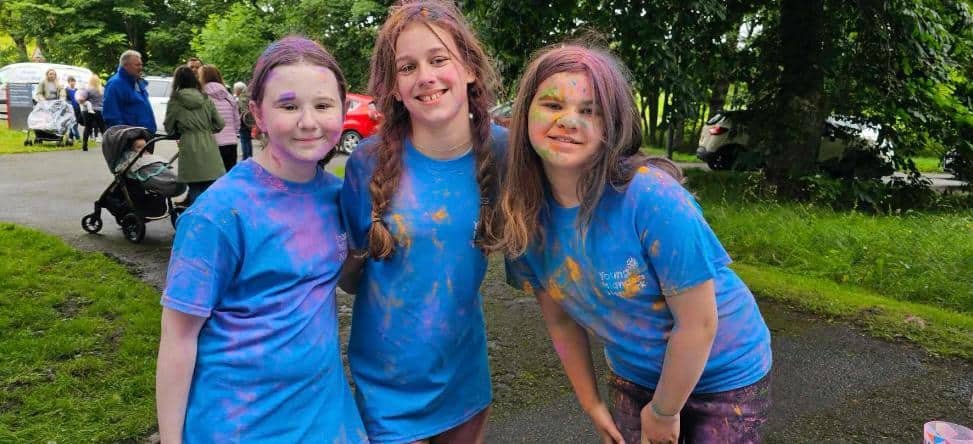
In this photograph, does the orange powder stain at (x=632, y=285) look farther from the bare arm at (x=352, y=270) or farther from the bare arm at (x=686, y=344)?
the bare arm at (x=352, y=270)

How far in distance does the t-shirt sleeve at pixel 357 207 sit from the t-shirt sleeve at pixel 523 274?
0.41m

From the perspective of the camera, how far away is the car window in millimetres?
18766

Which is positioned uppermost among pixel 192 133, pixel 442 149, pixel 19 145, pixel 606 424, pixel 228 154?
pixel 442 149

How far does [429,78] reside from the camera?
6.15ft

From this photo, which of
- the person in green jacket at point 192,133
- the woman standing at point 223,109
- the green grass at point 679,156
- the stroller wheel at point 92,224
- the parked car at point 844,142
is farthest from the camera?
the green grass at point 679,156

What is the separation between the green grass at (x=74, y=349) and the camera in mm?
3352

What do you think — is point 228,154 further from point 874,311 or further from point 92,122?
point 92,122

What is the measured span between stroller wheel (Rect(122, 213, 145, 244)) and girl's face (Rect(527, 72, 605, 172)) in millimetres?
6410

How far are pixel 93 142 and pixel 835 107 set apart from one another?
55.1 ft

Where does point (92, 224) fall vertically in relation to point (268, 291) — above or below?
below

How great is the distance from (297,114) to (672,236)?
969 millimetres

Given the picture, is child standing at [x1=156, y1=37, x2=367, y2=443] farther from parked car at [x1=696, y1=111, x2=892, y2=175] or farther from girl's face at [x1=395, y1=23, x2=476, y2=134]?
parked car at [x1=696, y1=111, x2=892, y2=175]

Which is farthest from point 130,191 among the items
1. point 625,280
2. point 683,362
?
point 683,362

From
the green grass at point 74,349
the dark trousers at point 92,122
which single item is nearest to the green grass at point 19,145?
the dark trousers at point 92,122
